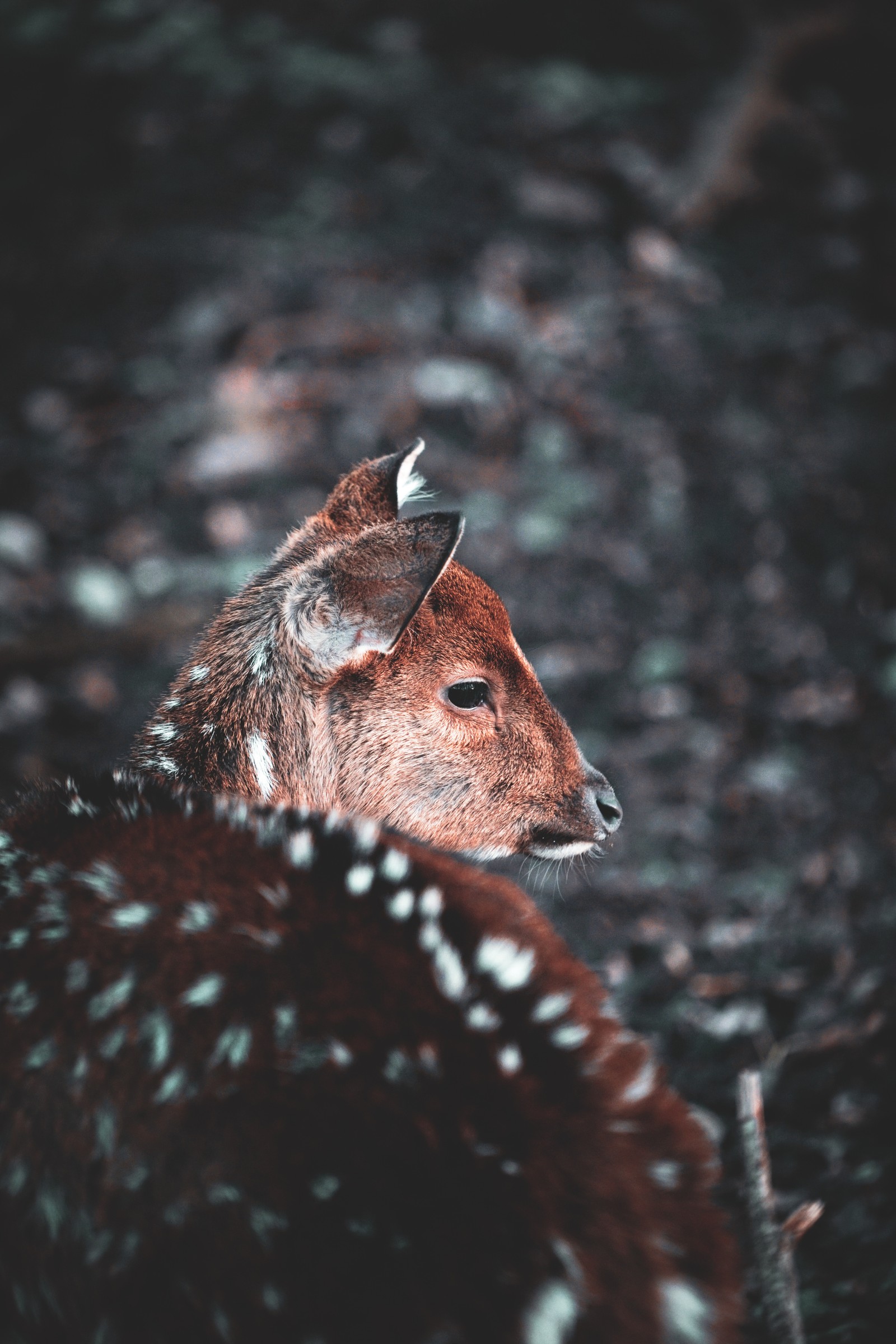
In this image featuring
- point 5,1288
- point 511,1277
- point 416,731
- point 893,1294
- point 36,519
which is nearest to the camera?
point 511,1277

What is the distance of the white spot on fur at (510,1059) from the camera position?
158 cm

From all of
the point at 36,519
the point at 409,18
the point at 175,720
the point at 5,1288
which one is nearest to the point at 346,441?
the point at 36,519

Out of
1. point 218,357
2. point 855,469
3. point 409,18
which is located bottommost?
point 855,469

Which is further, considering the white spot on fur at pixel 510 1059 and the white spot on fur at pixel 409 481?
the white spot on fur at pixel 409 481

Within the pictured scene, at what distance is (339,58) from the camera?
5.50 meters

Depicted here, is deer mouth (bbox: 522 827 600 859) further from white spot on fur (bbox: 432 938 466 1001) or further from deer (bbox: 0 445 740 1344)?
white spot on fur (bbox: 432 938 466 1001)

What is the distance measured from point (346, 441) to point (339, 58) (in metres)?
2.45

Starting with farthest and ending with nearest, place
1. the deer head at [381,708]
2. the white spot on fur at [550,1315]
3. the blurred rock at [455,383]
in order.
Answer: the blurred rock at [455,383], the deer head at [381,708], the white spot on fur at [550,1315]

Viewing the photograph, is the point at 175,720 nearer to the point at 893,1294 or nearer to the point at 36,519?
the point at 36,519

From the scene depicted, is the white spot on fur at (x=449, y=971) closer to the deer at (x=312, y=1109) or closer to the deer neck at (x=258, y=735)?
the deer at (x=312, y=1109)

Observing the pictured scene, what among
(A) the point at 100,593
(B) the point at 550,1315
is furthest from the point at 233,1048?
(A) the point at 100,593

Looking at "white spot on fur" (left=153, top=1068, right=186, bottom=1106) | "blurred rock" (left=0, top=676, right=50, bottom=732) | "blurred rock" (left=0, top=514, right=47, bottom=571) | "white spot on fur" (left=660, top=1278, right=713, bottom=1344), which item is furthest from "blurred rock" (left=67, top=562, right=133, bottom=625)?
"white spot on fur" (left=660, top=1278, right=713, bottom=1344)

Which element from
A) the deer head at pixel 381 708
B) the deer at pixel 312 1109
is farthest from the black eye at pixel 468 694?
the deer at pixel 312 1109

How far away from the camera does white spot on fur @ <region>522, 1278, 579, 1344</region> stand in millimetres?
1411
